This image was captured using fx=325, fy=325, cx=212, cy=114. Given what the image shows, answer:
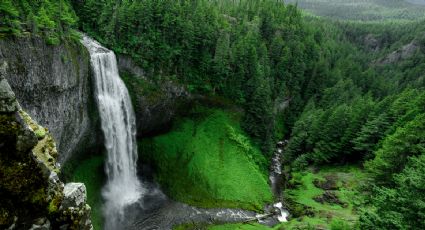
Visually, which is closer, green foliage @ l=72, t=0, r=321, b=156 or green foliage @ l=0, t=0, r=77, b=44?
green foliage @ l=0, t=0, r=77, b=44

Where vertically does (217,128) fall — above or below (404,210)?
below

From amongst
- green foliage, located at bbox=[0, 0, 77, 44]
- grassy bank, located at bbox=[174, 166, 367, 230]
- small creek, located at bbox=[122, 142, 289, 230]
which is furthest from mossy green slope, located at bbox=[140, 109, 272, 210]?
green foliage, located at bbox=[0, 0, 77, 44]

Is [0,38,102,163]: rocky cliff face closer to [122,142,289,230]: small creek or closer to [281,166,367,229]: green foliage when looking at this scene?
[122,142,289,230]: small creek

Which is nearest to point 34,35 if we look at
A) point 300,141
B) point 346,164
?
point 300,141

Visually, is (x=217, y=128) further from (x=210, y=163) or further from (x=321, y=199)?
(x=321, y=199)

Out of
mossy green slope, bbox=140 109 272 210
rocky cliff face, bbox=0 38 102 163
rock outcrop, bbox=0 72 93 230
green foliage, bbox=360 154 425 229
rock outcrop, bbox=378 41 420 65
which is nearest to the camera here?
rock outcrop, bbox=0 72 93 230

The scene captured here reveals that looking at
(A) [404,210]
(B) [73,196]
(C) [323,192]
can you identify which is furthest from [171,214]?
(B) [73,196]
